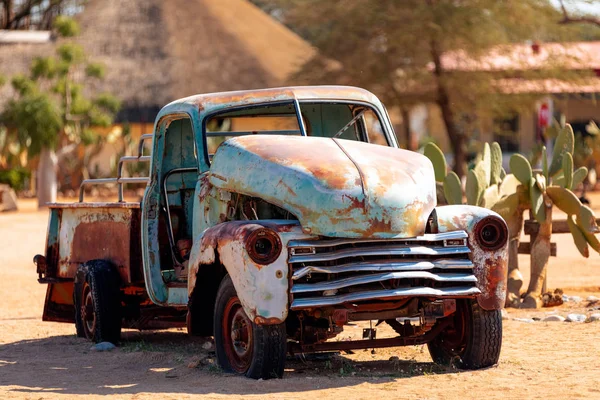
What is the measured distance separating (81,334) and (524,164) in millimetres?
4557

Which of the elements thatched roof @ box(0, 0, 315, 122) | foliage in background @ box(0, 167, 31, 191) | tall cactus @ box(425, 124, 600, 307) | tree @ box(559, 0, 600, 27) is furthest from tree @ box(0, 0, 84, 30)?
tall cactus @ box(425, 124, 600, 307)

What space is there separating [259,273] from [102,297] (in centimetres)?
265

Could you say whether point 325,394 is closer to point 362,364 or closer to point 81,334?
point 362,364

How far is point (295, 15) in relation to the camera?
3144cm

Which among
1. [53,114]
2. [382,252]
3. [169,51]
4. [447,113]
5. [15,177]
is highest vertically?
[169,51]

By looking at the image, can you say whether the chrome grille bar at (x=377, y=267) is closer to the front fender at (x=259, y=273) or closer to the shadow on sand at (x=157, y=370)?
the front fender at (x=259, y=273)

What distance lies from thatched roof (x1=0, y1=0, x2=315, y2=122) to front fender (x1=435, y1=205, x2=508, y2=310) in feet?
107

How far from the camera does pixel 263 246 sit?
6648mm

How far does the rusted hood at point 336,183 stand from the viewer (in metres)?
6.71

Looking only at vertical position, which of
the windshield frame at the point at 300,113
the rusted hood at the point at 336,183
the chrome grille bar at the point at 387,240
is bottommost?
the chrome grille bar at the point at 387,240

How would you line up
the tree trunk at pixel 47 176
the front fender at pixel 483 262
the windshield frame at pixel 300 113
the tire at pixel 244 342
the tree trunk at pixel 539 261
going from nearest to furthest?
the tire at pixel 244 342
the front fender at pixel 483 262
the windshield frame at pixel 300 113
the tree trunk at pixel 539 261
the tree trunk at pixel 47 176

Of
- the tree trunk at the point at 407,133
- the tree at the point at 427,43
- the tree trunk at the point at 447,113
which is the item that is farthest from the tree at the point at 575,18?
the tree trunk at the point at 407,133

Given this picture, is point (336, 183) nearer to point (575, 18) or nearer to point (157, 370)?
point (157, 370)

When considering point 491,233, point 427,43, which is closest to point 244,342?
point 491,233
